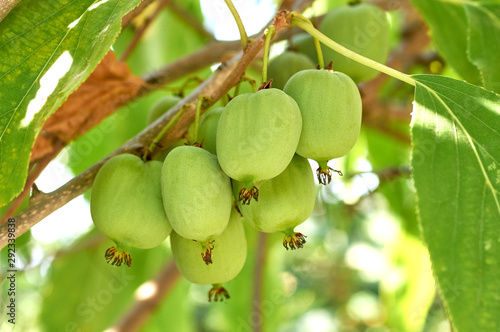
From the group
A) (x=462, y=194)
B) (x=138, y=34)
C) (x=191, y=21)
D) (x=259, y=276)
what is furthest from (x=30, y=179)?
(x=191, y=21)

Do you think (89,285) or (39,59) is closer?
(39,59)

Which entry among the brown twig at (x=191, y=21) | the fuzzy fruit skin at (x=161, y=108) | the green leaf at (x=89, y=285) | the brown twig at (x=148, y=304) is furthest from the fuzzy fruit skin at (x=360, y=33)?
the green leaf at (x=89, y=285)

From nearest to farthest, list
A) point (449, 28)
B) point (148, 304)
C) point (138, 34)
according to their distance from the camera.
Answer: point (449, 28), point (138, 34), point (148, 304)

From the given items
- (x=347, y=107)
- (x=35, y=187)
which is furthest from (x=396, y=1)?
(x=35, y=187)

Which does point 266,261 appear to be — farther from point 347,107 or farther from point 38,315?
point 347,107

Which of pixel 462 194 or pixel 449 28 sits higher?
pixel 462 194

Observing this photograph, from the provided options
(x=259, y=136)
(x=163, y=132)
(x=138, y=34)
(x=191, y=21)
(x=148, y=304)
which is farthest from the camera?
(x=191, y=21)

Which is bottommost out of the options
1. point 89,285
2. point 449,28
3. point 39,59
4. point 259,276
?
point 259,276

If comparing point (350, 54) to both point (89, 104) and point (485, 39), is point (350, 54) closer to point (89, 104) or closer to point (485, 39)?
point (485, 39)
